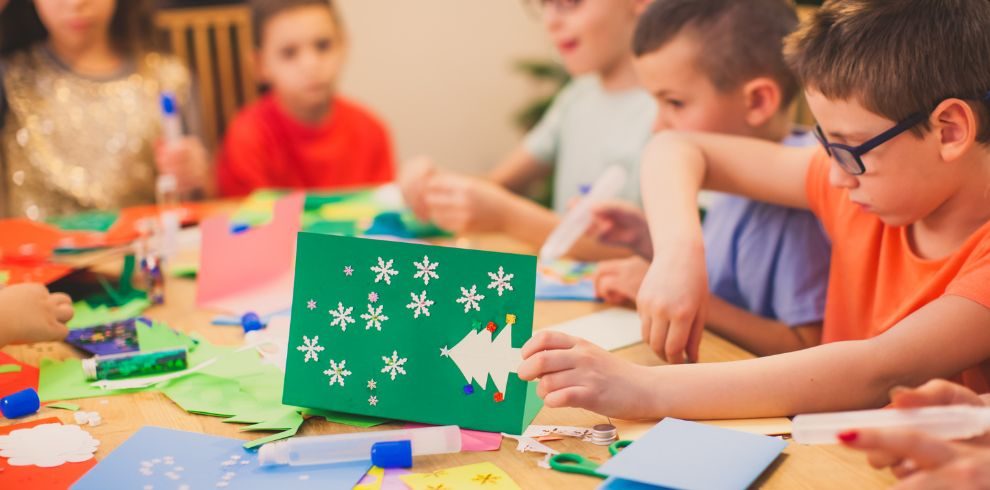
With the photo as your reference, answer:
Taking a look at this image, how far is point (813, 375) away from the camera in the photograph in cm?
81

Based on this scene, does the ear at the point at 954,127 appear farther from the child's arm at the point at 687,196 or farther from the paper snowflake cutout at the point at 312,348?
the paper snowflake cutout at the point at 312,348

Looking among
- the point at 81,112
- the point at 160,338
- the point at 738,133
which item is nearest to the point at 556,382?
the point at 160,338

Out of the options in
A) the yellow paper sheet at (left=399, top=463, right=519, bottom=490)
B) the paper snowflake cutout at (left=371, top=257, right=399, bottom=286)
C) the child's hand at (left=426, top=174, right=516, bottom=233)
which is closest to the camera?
the yellow paper sheet at (left=399, top=463, right=519, bottom=490)

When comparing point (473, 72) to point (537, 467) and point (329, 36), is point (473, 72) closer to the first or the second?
point (329, 36)

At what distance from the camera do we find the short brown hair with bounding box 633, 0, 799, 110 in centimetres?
122

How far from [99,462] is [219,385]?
0.17m

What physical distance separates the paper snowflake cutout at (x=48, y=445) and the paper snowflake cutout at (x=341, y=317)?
0.73 ft

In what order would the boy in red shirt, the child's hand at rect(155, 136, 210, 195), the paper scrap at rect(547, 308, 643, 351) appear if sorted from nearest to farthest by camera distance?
the paper scrap at rect(547, 308, 643, 351) → the child's hand at rect(155, 136, 210, 195) → the boy in red shirt

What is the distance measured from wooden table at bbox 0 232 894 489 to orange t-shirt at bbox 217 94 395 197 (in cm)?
108

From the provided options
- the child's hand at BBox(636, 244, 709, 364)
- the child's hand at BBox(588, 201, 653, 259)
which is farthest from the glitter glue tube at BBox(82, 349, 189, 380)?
the child's hand at BBox(588, 201, 653, 259)

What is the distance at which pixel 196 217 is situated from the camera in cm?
160

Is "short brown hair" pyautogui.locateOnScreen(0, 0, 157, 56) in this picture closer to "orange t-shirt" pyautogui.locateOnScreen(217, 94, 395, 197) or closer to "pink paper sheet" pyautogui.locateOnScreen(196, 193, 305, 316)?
"orange t-shirt" pyautogui.locateOnScreen(217, 94, 395, 197)

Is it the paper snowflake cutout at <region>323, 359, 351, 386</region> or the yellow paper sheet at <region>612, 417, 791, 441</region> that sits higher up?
the paper snowflake cutout at <region>323, 359, 351, 386</region>

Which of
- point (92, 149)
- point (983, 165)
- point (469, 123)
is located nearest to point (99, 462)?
point (983, 165)
